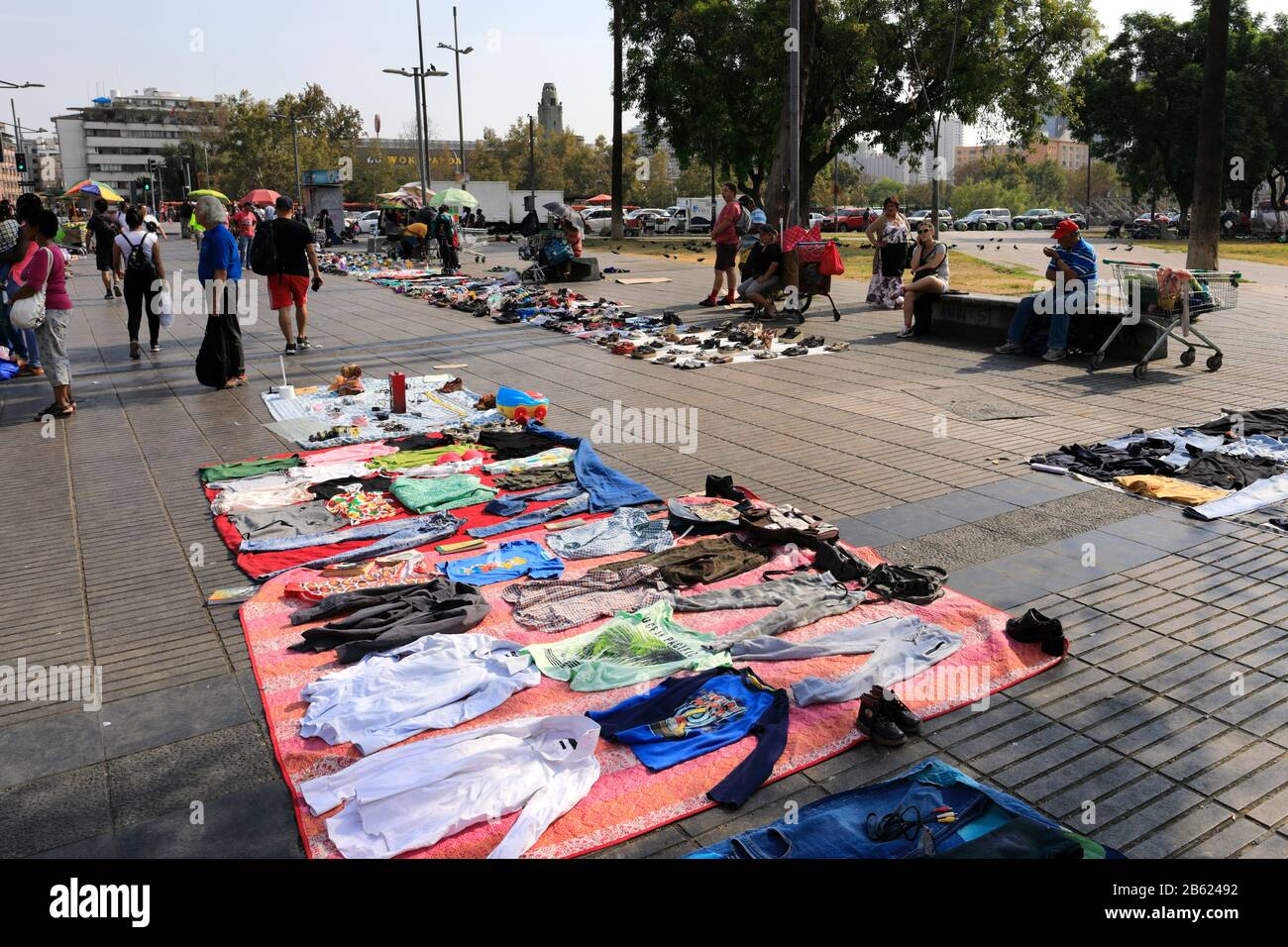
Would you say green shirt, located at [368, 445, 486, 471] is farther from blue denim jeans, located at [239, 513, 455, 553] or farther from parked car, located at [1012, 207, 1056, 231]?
parked car, located at [1012, 207, 1056, 231]

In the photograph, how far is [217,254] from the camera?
1095 cm

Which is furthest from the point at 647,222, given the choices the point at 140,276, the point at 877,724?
the point at 877,724

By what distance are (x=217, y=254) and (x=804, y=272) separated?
8.62 metres

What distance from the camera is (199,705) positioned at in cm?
424

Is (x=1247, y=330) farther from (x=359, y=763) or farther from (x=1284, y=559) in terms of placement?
(x=359, y=763)

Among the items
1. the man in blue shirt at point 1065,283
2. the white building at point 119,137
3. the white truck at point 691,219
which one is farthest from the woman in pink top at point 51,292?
Answer: the white building at point 119,137

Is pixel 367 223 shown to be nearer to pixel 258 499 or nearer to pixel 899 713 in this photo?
pixel 258 499

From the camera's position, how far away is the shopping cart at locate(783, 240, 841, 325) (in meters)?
Answer: 15.3

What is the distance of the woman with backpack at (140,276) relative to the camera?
12.2m

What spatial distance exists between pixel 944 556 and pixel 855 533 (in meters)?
0.60

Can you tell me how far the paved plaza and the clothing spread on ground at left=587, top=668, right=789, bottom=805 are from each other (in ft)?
0.45
